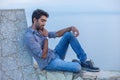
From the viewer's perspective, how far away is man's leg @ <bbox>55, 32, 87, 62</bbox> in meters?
8.45

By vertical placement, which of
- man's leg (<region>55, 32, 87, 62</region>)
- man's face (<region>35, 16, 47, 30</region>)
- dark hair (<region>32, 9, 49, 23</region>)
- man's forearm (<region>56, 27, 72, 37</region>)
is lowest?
man's leg (<region>55, 32, 87, 62</region>)

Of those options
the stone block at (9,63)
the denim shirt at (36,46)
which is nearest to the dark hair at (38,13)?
the denim shirt at (36,46)

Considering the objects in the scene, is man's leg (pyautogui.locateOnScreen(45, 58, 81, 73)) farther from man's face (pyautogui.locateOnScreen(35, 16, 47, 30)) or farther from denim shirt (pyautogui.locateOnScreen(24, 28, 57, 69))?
man's face (pyautogui.locateOnScreen(35, 16, 47, 30))

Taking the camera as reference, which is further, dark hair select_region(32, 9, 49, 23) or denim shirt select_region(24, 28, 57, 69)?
dark hair select_region(32, 9, 49, 23)

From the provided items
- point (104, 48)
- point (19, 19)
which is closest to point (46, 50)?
point (19, 19)

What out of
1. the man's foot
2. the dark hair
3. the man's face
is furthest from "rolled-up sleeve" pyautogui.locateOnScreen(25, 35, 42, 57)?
the man's foot

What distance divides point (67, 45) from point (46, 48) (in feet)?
1.81

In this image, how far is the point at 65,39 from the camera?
8.60 meters

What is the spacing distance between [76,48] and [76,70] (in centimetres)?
35

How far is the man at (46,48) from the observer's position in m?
8.23

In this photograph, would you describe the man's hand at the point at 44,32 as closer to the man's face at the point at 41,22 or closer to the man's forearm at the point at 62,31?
the man's face at the point at 41,22

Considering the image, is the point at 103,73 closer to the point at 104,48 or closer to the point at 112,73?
the point at 112,73

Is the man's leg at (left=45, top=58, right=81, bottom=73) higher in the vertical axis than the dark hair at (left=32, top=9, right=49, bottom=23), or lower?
lower

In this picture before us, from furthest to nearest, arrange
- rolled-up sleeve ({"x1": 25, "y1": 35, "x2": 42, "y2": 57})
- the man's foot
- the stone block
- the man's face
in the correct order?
the man's foot
the stone block
the man's face
rolled-up sleeve ({"x1": 25, "y1": 35, "x2": 42, "y2": 57})
